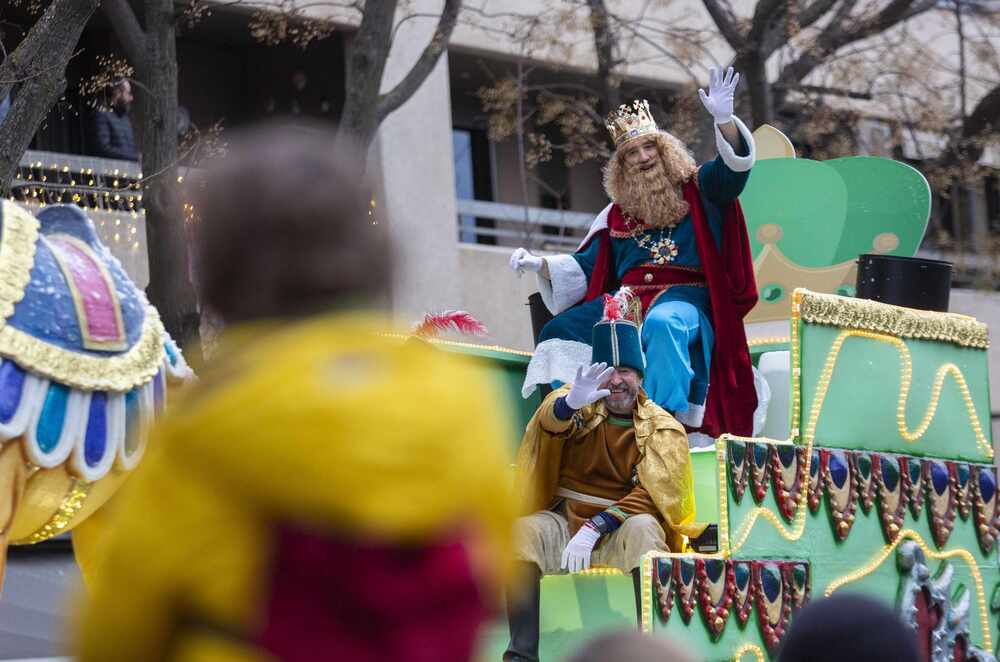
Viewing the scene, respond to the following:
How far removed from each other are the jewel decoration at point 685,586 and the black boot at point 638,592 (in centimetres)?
12

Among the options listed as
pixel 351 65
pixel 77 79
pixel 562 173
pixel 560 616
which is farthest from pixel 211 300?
pixel 562 173

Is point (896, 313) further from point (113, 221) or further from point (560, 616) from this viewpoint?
point (113, 221)

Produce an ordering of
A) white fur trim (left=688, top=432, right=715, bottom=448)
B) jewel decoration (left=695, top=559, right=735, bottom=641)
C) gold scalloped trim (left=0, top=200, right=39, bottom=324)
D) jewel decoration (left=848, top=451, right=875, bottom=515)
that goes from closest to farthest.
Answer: gold scalloped trim (left=0, top=200, right=39, bottom=324) → jewel decoration (left=695, top=559, right=735, bottom=641) → jewel decoration (left=848, top=451, right=875, bottom=515) → white fur trim (left=688, top=432, right=715, bottom=448)

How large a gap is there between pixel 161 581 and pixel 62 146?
42.3ft

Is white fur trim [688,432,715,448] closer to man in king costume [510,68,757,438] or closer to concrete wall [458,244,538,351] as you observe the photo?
man in king costume [510,68,757,438]

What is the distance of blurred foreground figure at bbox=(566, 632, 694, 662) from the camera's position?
6.48 feet

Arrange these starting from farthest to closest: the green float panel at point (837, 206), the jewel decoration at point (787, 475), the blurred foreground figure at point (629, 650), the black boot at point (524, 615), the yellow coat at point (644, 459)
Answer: the green float panel at point (837, 206), the jewel decoration at point (787, 475), the yellow coat at point (644, 459), the black boot at point (524, 615), the blurred foreground figure at point (629, 650)

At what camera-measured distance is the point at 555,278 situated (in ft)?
21.4

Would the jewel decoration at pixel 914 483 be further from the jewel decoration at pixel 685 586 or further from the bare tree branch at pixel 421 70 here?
the bare tree branch at pixel 421 70

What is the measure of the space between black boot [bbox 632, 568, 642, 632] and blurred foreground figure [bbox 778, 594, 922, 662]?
7.62 ft

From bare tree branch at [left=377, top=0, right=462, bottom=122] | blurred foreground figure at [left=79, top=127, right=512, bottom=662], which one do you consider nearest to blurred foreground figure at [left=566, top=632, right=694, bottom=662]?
blurred foreground figure at [left=79, top=127, right=512, bottom=662]

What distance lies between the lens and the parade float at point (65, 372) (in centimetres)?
338

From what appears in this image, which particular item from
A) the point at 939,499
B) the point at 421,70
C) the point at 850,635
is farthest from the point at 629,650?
the point at 421,70

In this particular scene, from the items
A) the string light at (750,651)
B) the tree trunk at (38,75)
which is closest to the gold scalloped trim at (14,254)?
the tree trunk at (38,75)
